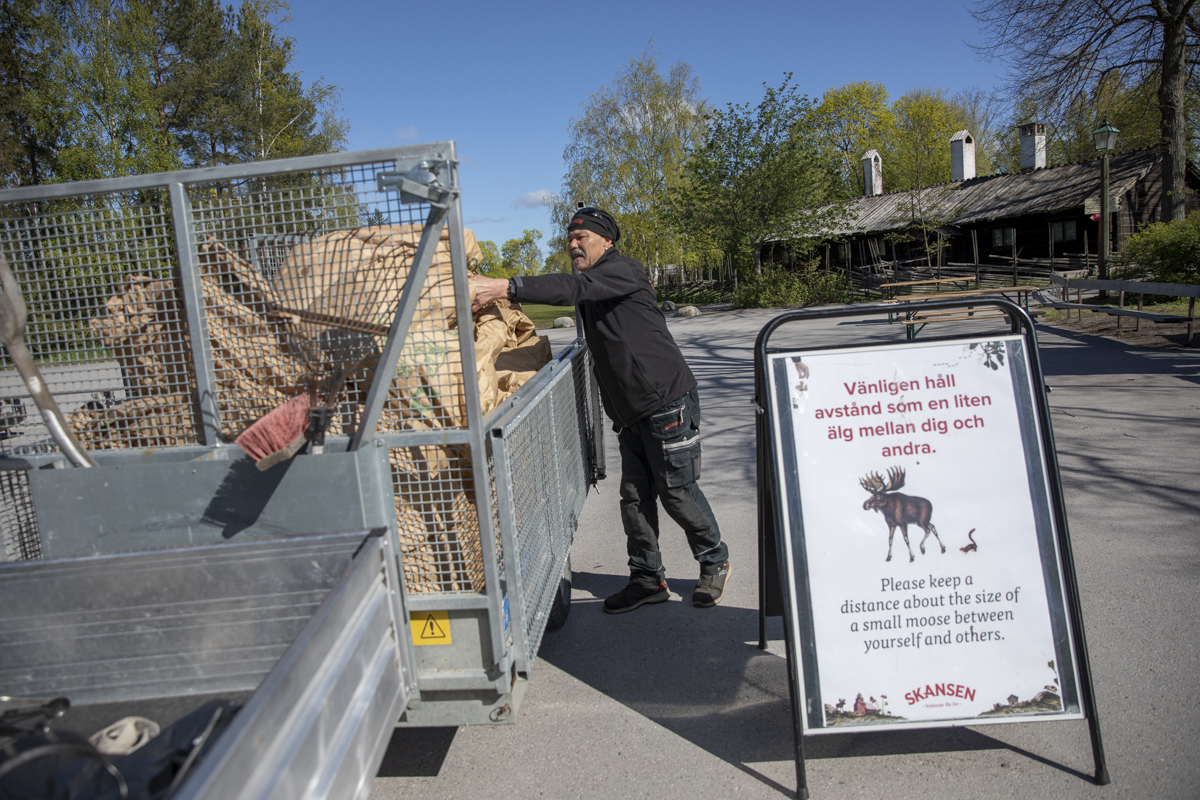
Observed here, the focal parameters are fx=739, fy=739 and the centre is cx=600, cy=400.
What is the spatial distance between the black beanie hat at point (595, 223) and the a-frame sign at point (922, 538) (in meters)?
1.39

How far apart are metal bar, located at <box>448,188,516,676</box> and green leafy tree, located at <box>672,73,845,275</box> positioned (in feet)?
93.9

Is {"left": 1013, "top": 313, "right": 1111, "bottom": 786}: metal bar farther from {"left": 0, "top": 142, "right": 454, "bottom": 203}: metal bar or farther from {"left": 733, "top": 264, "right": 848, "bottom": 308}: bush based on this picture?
{"left": 733, "top": 264, "right": 848, "bottom": 308}: bush

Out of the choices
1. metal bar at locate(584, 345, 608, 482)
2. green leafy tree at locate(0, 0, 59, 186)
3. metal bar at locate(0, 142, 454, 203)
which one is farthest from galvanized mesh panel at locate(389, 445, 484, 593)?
green leafy tree at locate(0, 0, 59, 186)

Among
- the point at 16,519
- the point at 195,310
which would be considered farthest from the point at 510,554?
the point at 16,519

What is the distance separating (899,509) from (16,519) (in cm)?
308

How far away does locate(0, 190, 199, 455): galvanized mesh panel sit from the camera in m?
2.34

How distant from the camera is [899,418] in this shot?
2.62 m

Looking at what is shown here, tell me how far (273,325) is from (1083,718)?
288 cm

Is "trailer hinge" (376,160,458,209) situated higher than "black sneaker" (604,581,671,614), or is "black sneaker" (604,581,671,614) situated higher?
"trailer hinge" (376,160,458,209)

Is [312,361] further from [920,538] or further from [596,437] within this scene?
[596,437]

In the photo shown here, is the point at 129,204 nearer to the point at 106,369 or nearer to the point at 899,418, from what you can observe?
the point at 106,369

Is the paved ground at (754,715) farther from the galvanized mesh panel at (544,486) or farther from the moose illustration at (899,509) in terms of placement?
the moose illustration at (899,509)

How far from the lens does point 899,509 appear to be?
2576mm

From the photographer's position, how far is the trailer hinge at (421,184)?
1.87 m
